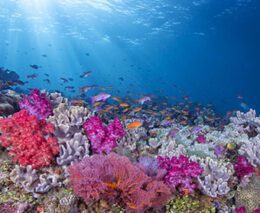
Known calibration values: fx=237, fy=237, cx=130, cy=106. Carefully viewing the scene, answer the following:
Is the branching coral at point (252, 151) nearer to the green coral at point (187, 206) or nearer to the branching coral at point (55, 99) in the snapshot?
the green coral at point (187, 206)

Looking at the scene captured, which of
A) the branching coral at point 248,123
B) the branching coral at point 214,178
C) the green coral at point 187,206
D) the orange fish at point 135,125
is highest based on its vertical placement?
the branching coral at point 214,178

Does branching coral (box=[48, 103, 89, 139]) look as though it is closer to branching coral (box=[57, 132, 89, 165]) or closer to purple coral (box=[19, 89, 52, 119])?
branching coral (box=[57, 132, 89, 165])

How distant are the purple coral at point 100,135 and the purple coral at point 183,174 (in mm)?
1225

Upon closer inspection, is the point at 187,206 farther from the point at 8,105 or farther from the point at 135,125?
the point at 8,105

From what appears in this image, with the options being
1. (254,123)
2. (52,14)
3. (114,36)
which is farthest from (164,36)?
(254,123)

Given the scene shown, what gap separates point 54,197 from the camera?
4055 mm

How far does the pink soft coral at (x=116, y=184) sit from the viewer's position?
11.7 ft

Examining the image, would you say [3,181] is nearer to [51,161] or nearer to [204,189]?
[51,161]

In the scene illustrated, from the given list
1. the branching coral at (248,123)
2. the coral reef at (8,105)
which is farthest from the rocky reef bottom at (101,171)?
the branching coral at (248,123)

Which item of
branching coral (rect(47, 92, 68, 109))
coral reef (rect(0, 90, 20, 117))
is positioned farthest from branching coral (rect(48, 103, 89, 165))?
coral reef (rect(0, 90, 20, 117))

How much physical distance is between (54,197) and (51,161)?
0.85 metres

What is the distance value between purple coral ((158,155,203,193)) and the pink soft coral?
Result: 0.48m

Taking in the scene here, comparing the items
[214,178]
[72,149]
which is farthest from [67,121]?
[214,178]

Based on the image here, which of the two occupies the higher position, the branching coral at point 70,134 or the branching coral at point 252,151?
the branching coral at point 70,134
